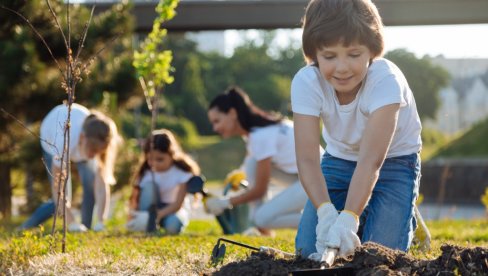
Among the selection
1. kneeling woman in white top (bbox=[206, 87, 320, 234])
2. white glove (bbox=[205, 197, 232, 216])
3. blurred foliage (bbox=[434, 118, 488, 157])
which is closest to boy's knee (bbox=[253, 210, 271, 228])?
kneeling woman in white top (bbox=[206, 87, 320, 234])

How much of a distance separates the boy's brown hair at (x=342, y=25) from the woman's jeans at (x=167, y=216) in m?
3.97

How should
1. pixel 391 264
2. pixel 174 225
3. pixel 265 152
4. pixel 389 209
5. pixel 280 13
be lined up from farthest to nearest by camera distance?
1. pixel 280 13
2. pixel 174 225
3. pixel 265 152
4. pixel 389 209
5. pixel 391 264

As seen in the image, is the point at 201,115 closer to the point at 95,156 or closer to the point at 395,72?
the point at 95,156

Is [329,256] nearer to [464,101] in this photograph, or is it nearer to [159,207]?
[159,207]

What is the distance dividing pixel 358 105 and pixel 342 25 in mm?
470

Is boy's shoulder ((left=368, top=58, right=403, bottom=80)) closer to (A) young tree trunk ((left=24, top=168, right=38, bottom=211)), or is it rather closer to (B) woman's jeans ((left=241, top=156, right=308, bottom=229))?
(B) woman's jeans ((left=241, top=156, right=308, bottom=229))

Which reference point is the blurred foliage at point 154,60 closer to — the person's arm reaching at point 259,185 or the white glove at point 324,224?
the person's arm reaching at point 259,185

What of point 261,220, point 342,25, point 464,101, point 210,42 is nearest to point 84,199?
point 261,220

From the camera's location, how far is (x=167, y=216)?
7703 millimetres

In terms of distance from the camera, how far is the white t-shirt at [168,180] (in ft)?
25.7

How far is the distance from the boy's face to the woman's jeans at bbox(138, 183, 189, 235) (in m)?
3.92

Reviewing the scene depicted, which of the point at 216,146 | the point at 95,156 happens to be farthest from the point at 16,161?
the point at 216,146

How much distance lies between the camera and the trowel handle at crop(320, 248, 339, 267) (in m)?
3.28

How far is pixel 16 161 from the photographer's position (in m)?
11.3
